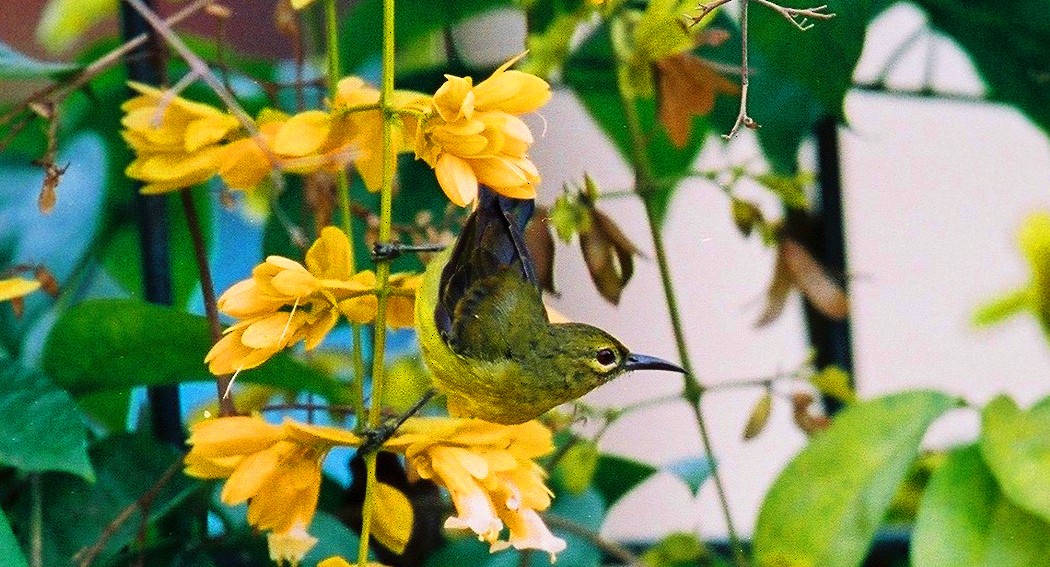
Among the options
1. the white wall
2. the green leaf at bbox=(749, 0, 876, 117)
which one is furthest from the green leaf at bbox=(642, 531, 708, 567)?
the white wall

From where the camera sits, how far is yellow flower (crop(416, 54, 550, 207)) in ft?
1.28

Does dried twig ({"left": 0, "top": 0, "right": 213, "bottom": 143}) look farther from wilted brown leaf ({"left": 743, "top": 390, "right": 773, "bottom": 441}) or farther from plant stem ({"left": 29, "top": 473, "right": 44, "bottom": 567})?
wilted brown leaf ({"left": 743, "top": 390, "right": 773, "bottom": 441})

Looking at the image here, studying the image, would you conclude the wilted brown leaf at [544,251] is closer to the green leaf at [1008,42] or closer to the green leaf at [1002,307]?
the green leaf at [1008,42]

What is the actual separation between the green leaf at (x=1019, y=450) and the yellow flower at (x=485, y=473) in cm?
26

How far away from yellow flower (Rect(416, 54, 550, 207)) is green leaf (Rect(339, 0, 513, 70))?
1.34 ft

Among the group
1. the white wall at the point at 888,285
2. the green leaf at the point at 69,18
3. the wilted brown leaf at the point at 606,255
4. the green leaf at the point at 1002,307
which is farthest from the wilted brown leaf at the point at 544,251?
the white wall at the point at 888,285

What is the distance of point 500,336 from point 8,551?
0.20 meters

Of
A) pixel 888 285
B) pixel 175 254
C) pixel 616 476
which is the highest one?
pixel 175 254

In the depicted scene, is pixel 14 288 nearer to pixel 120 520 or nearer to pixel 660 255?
pixel 120 520

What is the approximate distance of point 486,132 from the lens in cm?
40

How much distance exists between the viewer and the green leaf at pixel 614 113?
0.82 m

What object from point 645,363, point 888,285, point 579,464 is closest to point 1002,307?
point 888,285

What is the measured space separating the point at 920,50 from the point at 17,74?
49.7 inches

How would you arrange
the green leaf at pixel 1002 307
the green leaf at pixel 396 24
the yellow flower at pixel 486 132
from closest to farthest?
the yellow flower at pixel 486 132
the green leaf at pixel 396 24
the green leaf at pixel 1002 307
